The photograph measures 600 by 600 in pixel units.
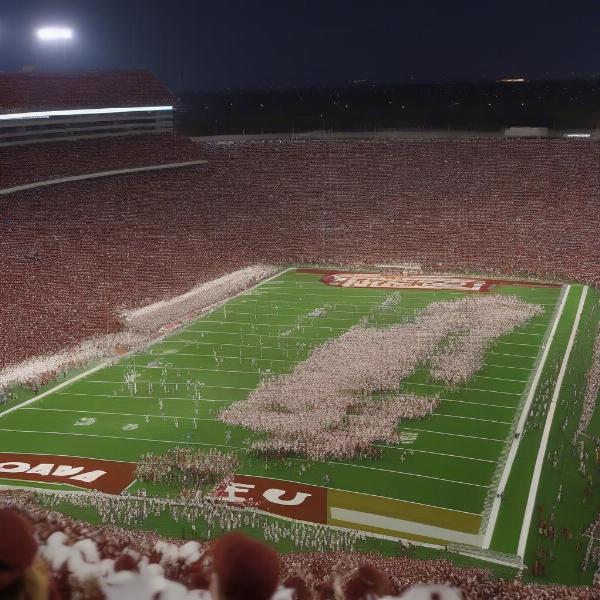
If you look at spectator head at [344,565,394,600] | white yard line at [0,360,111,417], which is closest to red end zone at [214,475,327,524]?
white yard line at [0,360,111,417]

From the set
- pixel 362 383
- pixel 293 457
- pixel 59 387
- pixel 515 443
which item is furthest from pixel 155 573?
pixel 59 387

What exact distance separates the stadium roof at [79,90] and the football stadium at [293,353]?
0.22 meters

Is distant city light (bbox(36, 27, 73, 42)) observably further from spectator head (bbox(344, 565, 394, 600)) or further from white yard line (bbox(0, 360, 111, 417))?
spectator head (bbox(344, 565, 394, 600))

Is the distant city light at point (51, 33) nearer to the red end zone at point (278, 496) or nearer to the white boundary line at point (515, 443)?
the white boundary line at point (515, 443)

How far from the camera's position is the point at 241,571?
188cm

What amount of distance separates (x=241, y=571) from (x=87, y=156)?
35453mm

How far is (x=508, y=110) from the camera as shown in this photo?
110938mm

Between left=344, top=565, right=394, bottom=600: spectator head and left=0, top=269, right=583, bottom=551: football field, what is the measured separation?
28.8 feet

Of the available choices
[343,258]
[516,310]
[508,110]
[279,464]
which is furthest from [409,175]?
[508,110]

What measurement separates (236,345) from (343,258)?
12.8 metres

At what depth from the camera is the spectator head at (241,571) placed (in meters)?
1.87

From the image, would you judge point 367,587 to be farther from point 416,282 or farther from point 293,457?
point 416,282

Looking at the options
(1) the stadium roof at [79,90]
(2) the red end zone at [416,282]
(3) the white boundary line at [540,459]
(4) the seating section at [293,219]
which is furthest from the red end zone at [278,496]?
(1) the stadium roof at [79,90]

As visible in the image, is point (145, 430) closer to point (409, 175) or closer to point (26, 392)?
point (26, 392)
